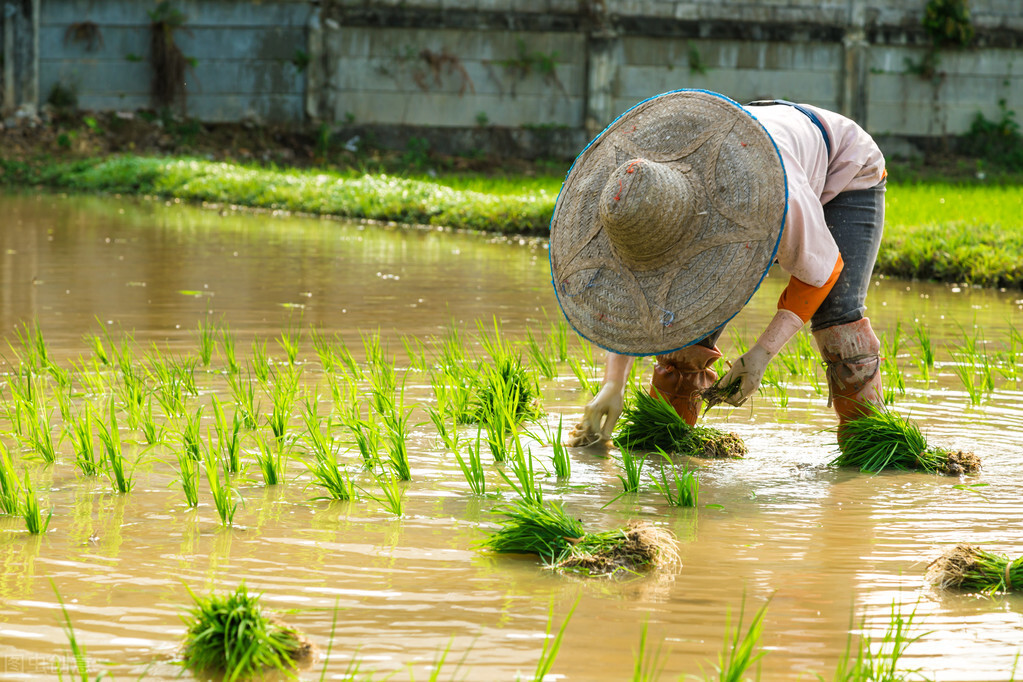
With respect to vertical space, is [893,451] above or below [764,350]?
below

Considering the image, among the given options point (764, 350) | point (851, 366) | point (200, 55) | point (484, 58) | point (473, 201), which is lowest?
point (473, 201)

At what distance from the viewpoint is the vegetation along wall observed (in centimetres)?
1642

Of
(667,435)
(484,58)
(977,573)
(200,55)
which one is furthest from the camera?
(484,58)

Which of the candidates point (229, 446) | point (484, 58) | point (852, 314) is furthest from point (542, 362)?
point (484, 58)

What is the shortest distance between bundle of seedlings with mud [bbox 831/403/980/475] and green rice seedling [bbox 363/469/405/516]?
128cm

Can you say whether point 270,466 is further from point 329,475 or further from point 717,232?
point 717,232

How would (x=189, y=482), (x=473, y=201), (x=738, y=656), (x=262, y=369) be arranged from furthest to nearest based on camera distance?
(x=473, y=201) < (x=262, y=369) < (x=189, y=482) < (x=738, y=656)

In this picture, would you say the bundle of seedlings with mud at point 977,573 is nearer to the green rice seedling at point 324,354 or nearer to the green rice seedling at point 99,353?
the green rice seedling at point 324,354

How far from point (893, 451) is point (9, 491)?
2.26 metres

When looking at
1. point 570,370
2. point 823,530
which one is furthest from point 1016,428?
point 570,370

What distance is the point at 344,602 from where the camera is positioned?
7.14 feet

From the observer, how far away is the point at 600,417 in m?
3.49

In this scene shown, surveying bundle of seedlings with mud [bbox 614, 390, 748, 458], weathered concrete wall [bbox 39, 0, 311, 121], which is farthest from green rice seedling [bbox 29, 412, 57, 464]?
weathered concrete wall [bbox 39, 0, 311, 121]

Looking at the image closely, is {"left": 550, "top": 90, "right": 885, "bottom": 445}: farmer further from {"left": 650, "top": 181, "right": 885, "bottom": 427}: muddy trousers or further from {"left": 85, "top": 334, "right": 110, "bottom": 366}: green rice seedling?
{"left": 85, "top": 334, "right": 110, "bottom": 366}: green rice seedling
